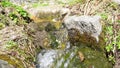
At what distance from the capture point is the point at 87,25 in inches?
214

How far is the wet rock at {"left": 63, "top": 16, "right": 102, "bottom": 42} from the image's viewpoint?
5327 mm

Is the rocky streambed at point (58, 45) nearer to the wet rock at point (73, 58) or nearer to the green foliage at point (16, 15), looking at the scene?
the wet rock at point (73, 58)

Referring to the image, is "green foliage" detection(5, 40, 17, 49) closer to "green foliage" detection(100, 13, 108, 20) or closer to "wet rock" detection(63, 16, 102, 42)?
"wet rock" detection(63, 16, 102, 42)

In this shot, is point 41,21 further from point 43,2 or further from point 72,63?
point 72,63

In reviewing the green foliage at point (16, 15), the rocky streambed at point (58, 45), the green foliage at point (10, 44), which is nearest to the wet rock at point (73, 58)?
the rocky streambed at point (58, 45)

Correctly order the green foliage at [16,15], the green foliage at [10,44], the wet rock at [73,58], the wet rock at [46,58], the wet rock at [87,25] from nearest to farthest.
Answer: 1. the green foliage at [10,44]
2. the wet rock at [73,58]
3. the wet rock at [46,58]
4. the wet rock at [87,25]
5. the green foliage at [16,15]

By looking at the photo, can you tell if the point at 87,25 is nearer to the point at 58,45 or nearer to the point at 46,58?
the point at 58,45

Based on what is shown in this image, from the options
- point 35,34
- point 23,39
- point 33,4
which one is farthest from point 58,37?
point 33,4

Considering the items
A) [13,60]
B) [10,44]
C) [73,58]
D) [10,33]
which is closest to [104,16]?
[73,58]

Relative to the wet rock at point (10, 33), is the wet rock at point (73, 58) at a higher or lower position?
lower

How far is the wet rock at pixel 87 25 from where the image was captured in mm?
5327

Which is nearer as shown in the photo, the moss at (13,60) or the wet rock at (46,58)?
the moss at (13,60)

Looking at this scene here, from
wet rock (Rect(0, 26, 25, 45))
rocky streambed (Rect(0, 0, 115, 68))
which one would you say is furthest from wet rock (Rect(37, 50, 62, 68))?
wet rock (Rect(0, 26, 25, 45))

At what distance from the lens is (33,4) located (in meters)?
8.54
